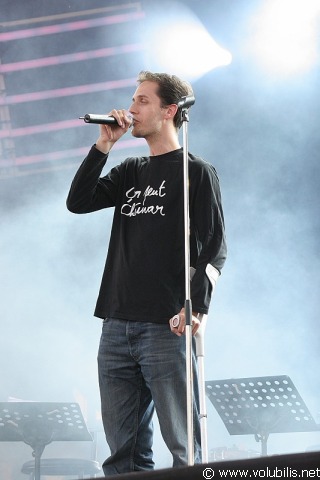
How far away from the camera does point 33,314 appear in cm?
569

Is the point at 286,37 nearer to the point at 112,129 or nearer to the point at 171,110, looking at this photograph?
the point at 171,110

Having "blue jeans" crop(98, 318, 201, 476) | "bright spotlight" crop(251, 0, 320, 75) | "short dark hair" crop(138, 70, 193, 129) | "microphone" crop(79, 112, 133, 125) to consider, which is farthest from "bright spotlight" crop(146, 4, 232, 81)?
"blue jeans" crop(98, 318, 201, 476)

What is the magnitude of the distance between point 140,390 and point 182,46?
11.6 ft

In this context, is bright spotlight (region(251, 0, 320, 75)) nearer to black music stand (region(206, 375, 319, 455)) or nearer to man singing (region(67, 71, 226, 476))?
black music stand (region(206, 375, 319, 455))

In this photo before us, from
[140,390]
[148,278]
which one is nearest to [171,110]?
[148,278]

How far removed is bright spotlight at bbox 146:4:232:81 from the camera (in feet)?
17.9

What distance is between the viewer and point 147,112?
8.55ft

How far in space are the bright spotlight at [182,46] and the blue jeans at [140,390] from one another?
340 centimetres

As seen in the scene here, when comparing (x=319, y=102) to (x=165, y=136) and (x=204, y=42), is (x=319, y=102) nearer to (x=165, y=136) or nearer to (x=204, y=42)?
(x=204, y=42)

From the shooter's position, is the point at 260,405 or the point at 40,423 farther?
the point at 40,423

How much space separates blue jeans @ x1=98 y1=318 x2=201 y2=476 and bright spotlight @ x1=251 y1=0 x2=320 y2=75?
Result: 3499 millimetres

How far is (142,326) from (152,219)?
13.2 inches

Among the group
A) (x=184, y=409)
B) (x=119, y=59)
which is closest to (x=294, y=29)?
(x=119, y=59)

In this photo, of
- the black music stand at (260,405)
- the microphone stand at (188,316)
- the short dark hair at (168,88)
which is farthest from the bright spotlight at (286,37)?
the microphone stand at (188,316)
